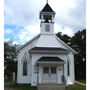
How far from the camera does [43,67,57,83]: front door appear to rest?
15.4 metres

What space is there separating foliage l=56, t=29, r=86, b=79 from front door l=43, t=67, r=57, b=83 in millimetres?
25346

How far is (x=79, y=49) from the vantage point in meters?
41.1

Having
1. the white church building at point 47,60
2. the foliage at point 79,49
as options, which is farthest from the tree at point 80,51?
the white church building at point 47,60

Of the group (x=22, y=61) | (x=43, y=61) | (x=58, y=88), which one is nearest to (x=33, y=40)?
(x=22, y=61)

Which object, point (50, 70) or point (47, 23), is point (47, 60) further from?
point (47, 23)

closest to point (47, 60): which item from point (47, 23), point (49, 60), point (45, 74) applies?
point (49, 60)

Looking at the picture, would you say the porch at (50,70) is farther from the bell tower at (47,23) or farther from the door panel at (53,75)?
the bell tower at (47,23)

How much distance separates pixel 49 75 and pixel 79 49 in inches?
1085

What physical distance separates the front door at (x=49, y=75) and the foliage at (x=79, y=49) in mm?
25346

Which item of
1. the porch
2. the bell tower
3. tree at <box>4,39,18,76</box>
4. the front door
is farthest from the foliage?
the front door

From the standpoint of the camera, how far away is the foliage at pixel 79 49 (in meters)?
39.7

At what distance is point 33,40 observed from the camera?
2138 centimetres

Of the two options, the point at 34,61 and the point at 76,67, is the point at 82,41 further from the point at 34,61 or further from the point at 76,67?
the point at 34,61

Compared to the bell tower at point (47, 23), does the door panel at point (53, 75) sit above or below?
below
